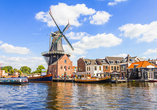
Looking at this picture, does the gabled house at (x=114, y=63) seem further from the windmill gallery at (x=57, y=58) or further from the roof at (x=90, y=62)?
the windmill gallery at (x=57, y=58)

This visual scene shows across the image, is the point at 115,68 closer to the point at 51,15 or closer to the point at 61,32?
the point at 61,32

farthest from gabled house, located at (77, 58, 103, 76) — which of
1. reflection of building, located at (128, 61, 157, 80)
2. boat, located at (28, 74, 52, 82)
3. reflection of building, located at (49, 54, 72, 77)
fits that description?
boat, located at (28, 74, 52, 82)

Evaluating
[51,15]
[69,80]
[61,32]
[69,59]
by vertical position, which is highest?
[51,15]

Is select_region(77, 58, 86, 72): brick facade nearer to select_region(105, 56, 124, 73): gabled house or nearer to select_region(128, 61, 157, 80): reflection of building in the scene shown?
select_region(105, 56, 124, 73): gabled house

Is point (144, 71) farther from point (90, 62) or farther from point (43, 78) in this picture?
point (43, 78)

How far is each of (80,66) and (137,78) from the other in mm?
28065

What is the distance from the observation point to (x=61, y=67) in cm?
6512

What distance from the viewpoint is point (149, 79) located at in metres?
50.8

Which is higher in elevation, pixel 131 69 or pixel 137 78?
pixel 131 69

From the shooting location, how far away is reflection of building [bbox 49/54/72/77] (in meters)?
64.0

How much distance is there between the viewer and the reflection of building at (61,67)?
2518 inches

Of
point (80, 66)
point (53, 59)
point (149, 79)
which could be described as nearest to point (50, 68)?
point (53, 59)

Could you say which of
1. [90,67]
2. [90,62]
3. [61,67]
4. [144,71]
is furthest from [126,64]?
[61,67]

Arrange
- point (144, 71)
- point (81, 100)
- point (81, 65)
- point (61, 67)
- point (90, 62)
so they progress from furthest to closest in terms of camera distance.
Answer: point (81, 65) → point (90, 62) → point (61, 67) → point (144, 71) → point (81, 100)
